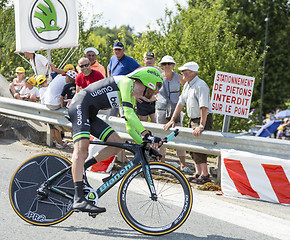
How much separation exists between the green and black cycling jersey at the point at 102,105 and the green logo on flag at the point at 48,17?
567 centimetres

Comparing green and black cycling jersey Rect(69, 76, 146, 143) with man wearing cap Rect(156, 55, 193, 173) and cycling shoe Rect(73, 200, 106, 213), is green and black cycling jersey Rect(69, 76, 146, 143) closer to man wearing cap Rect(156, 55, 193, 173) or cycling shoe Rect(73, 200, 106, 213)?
cycling shoe Rect(73, 200, 106, 213)

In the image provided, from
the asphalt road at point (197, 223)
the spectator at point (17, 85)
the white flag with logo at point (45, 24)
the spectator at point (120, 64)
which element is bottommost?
the asphalt road at point (197, 223)

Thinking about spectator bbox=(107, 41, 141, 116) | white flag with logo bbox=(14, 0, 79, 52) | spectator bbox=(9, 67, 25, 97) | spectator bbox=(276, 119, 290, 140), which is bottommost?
spectator bbox=(276, 119, 290, 140)

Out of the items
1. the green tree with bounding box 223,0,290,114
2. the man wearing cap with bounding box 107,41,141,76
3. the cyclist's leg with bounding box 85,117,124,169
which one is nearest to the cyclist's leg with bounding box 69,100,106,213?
the cyclist's leg with bounding box 85,117,124,169

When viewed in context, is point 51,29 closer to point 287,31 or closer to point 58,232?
point 58,232

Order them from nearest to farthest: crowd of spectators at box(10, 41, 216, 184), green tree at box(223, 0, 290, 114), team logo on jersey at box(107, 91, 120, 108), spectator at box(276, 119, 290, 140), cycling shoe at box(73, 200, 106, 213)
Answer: cycling shoe at box(73, 200, 106, 213), team logo on jersey at box(107, 91, 120, 108), crowd of spectators at box(10, 41, 216, 184), spectator at box(276, 119, 290, 140), green tree at box(223, 0, 290, 114)

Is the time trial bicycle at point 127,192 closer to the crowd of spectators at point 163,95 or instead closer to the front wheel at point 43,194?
the front wheel at point 43,194

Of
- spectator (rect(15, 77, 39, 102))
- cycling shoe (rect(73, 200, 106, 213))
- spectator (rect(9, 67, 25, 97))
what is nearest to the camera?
cycling shoe (rect(73, 200, 106, 213))

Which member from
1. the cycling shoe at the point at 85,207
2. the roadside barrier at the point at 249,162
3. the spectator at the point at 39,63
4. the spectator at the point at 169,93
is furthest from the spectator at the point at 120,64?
the cycling shoe at the point at 85,207

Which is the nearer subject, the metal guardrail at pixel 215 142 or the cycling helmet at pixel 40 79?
the metal guardrail at pixel 215 142

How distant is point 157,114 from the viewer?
812cm

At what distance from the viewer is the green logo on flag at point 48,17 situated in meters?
9.95

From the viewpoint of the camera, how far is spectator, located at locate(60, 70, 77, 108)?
8453mm

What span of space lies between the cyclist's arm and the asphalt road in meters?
1.09
